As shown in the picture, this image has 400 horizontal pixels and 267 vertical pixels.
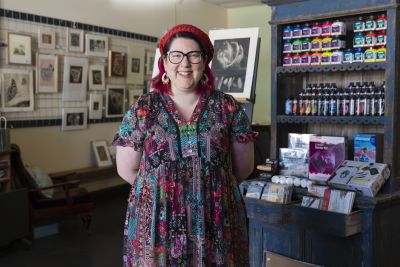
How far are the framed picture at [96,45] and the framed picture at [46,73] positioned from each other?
1.84 feet

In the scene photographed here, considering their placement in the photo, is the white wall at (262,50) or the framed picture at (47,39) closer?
the framed picture at (47,39)

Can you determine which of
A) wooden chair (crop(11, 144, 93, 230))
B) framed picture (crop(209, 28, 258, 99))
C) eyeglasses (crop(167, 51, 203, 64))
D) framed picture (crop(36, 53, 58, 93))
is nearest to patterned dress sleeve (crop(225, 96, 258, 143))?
eyeglasses (crop(167, 51, 203, 64))

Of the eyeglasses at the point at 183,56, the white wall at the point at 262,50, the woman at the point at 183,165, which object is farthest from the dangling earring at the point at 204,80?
the white wall at the point at 262,50

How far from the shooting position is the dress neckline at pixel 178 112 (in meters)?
1.80

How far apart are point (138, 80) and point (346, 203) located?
4.92 metres

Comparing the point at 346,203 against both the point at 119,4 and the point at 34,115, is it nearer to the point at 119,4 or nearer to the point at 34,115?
the point at 34,115

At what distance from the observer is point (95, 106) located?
6.35 metres

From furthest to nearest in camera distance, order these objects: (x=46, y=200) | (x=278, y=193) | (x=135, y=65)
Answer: (x=135, y=65)
(x=46, y=200)
(x=278, y=193)

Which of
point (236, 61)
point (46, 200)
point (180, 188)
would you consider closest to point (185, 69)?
point (180, 188)

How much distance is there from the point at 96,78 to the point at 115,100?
0.46 m

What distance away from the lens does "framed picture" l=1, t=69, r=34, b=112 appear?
203 inches

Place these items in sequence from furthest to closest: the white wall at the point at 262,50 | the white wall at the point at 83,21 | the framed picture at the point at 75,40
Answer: the white wall at the point at 262,50 → the framed picture at the point at 75,40 → the white wall at the point at 83,21

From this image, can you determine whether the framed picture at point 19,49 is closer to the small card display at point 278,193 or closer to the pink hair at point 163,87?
the small card display at point 278,193

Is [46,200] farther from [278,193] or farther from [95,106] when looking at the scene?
[278,193]
